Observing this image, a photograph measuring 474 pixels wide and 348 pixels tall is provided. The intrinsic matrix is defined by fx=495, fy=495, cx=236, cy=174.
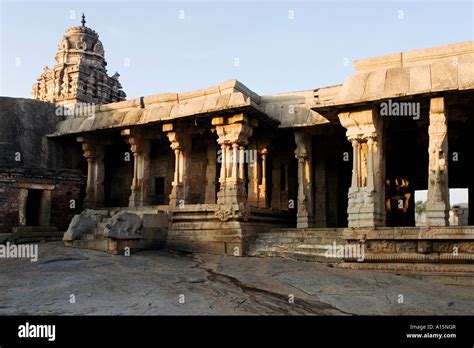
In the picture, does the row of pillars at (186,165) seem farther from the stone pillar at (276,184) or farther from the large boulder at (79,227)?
the large boulder at (79,227)

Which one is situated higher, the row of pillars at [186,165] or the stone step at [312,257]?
the row of pillars at [186,165]

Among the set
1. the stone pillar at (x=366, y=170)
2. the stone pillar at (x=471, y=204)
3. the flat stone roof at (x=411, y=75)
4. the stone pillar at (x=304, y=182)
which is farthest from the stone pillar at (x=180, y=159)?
the stone pillar at (x=471, y=204)

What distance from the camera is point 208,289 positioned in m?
8.08

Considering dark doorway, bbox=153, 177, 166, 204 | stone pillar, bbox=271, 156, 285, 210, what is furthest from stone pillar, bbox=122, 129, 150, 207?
stone pillar, bbox=271, 156, 285, 210

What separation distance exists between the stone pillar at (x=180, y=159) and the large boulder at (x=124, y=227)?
2494mm

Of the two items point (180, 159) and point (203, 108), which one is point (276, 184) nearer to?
point (180, 159)

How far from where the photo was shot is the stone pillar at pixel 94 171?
17.2 metres

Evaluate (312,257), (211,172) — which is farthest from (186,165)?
(312,257)

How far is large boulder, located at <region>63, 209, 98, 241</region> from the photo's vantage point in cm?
1273

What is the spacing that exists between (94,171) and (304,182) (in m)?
7.49

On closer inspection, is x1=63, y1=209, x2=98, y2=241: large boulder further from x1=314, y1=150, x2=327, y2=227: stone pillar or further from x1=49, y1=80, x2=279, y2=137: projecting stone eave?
x1=314, y1=150, x2=327, y2=227: stone pillar

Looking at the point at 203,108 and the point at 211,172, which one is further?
the point at 211,172
